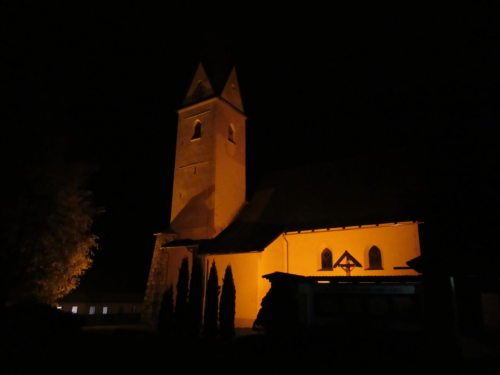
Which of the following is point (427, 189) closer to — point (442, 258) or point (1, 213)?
point (442, 258)

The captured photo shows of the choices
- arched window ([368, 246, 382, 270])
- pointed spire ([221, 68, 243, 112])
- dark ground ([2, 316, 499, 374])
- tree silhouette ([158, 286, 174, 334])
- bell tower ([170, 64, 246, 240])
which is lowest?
dark ground ([2, 316, 499, 374])

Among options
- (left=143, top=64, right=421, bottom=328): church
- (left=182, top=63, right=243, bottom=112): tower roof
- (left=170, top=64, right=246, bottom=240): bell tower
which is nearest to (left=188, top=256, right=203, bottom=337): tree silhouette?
(left=143, top=64, right=421, bottom=328): church

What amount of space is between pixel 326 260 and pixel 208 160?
9.08 m

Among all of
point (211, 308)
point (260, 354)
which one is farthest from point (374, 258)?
point (260, 354)

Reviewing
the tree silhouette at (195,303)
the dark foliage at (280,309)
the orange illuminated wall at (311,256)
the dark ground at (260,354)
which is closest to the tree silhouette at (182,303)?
the tree silhouette at (195,303)

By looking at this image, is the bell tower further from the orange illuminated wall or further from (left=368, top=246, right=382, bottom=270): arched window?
(left=368, top=246, right=382, bottom=270): arched window

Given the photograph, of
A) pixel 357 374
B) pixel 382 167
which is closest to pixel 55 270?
pixel 357 374

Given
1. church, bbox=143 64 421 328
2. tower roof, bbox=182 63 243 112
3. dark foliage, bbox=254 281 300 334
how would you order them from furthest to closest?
tower roof, bbox=182 63 243 112 < church, bbox=143 64 421 328 < dark foliage, bbox=254 281 300 334

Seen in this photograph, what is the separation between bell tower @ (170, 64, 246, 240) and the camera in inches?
933

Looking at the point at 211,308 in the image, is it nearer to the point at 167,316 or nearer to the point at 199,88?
the point at 167,316

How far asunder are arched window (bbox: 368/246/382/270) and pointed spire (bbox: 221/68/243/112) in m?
13.1

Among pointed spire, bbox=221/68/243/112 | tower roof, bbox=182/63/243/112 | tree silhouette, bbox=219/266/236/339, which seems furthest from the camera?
pointed spire, bbox=221/68/243/112

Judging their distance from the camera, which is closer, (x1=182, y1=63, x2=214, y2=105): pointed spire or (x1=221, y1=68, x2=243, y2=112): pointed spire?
(x1=182, y1=63, x2=214, y2=105): pointed spire

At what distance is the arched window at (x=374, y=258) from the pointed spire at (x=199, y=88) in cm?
1346
